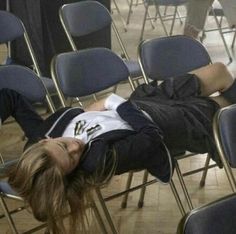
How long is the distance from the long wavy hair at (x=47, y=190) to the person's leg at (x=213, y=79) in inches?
36.4

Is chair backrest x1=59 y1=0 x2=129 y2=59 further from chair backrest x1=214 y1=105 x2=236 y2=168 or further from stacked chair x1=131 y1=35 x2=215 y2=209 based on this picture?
chair backrest x1=214 y1=105 x2=236 y2=168

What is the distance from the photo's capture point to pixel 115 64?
7.91 ft

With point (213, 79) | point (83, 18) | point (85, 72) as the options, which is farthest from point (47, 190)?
point (83, 18)

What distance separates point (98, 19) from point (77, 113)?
1255 mm

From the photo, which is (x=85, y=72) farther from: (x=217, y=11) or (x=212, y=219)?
(x=217, y=11)

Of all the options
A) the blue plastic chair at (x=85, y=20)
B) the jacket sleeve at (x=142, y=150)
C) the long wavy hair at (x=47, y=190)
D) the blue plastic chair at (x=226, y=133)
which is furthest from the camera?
the blue plastic chair at (x=85, y=20)

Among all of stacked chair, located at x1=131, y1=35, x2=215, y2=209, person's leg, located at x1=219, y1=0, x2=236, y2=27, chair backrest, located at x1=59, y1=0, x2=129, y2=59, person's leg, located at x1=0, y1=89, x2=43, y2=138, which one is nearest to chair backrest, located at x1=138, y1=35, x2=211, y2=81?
stacked chair, located at x1=131, y1=35, x2=215, y2=209

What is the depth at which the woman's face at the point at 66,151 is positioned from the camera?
5.34 ft

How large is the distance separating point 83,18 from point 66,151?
1.56 m

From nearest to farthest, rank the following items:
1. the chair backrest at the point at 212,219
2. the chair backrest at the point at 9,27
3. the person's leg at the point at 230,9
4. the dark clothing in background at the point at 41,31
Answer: the chair backrest at the point at 212,219, the chair backrest at the point at 9,27, the dark clothing in background at the point at 41,31, the person's leg at the point at 230,9

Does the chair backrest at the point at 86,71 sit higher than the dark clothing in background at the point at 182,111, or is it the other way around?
the chair backrest at the point at 86,71

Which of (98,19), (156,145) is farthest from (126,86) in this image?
(156,145)

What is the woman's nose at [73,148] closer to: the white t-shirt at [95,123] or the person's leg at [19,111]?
the white t-shirt at [95,123]

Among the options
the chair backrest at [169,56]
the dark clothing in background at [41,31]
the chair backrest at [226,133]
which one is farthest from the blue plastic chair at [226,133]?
the dark clothing in background at [41,31]
